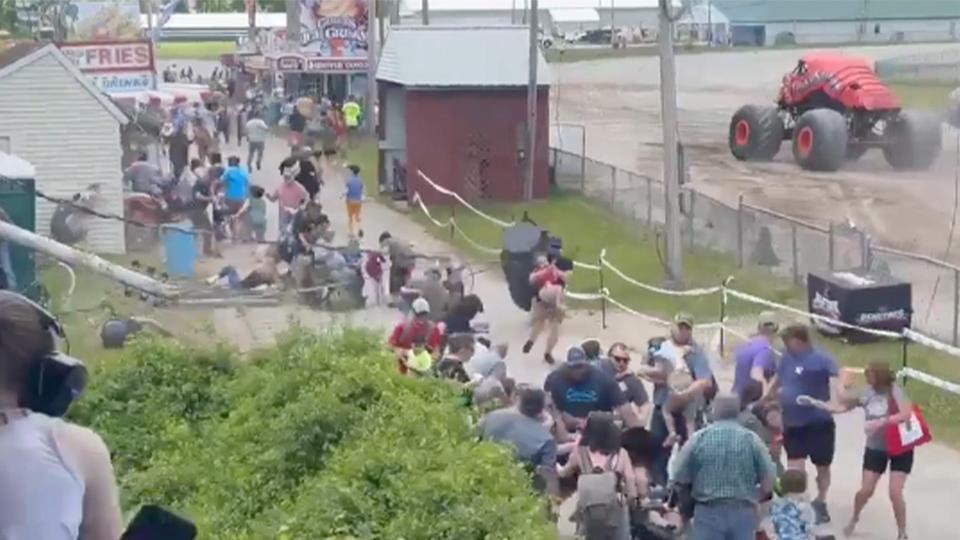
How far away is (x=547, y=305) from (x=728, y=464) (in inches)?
373

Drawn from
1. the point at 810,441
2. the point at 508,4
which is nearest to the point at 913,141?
the point at 810,441

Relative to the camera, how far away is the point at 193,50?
145 meters

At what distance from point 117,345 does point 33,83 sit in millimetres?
12949

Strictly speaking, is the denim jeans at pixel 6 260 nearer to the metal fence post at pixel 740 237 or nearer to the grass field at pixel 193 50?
the metal fence post at pixel 740 237

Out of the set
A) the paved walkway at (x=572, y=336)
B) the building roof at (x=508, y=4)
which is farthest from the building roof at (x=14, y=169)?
the building roof at (x=508, y=4)

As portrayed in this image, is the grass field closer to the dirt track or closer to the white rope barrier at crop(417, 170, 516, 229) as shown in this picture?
the dirt track

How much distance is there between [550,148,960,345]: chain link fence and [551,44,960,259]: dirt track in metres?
3.51

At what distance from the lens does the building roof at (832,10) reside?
117 metres

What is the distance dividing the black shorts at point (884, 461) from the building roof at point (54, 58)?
63.3 feet

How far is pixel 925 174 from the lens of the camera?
135 ft

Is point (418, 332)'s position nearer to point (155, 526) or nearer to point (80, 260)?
point (80, 260)

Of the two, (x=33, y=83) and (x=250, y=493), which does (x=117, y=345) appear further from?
(x=33, y=83)

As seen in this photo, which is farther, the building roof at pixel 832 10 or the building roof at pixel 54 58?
the building roof at pixel 832 10

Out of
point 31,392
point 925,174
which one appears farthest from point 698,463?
point 925,174
